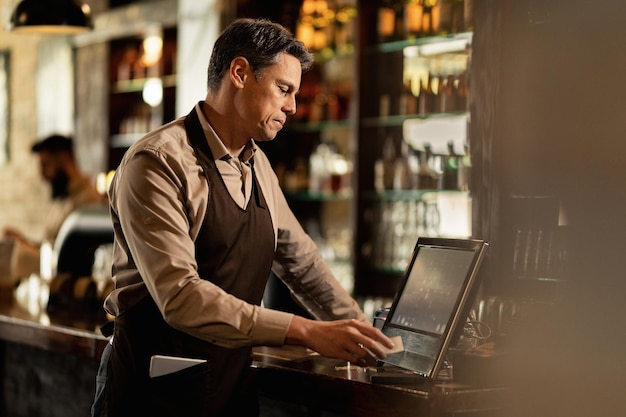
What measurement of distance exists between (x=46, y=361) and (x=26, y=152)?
235 inches

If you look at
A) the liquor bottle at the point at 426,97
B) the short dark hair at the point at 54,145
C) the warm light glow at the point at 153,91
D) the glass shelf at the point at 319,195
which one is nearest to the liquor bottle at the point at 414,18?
the liquor bottle at the point at 426,97

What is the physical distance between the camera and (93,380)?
10.3 feet

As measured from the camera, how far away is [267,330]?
1892 mm

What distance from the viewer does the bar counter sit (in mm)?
1926

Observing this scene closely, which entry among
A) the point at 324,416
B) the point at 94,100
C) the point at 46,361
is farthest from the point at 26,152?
the point at 324,416

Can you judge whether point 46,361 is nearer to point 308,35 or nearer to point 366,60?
point 366,60

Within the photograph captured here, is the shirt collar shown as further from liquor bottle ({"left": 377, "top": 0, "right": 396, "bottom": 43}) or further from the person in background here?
the person in background

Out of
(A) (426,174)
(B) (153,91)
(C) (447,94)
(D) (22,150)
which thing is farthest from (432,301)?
(D) (22,150)

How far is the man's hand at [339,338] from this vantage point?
1.90m

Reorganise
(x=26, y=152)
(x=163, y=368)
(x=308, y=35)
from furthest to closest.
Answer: (x=26, y=152) < (x=308, y=35) < (x=163, y=368)

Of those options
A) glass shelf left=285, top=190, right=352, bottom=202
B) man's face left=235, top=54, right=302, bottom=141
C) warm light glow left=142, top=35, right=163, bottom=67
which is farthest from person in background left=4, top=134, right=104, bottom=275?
man's face left=235, top=54, right=302, bottom=141

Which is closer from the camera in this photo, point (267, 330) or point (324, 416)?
point (267, 330)

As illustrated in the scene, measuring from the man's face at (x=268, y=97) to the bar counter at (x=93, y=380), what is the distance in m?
0.55

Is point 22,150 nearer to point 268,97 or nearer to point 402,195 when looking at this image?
point 402,195
